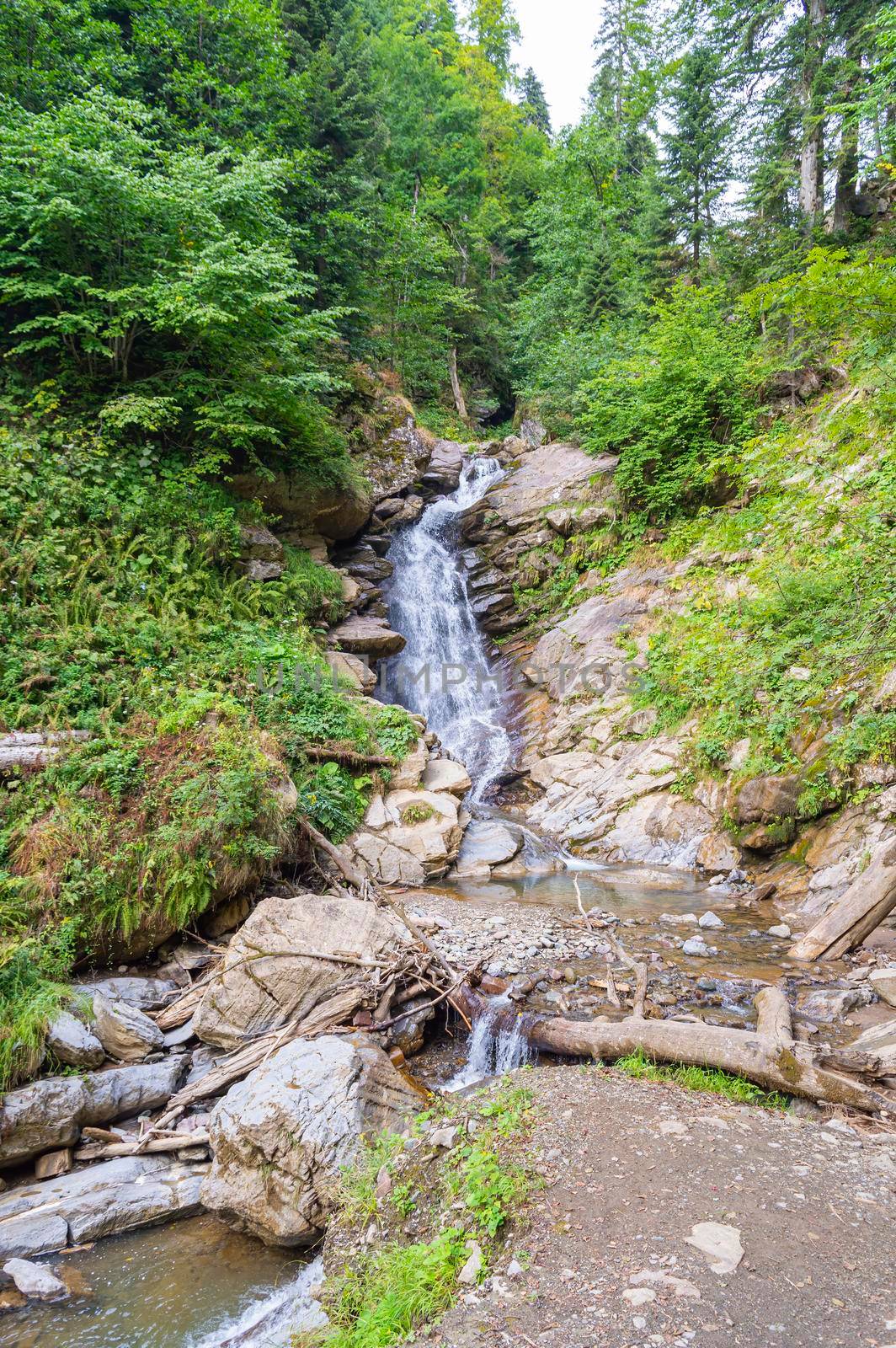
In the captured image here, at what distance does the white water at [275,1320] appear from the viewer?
10.8 ft

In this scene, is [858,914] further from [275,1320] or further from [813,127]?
[813,127]

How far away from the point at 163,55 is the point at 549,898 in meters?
18.0

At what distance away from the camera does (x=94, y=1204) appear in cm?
405

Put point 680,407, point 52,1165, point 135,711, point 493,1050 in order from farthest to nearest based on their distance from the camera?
1. point 680,407
2. point 135,711
3. point 493,1050
4. point 52,1165

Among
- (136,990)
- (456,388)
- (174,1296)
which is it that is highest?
(456,388)

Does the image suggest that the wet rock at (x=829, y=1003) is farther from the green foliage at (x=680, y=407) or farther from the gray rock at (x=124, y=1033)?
the green foliage at (x=680, y=407)

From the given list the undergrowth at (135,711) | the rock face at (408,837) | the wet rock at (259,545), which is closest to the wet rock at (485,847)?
the rock face at (408,837)

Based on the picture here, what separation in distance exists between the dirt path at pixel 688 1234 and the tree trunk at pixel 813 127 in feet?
62.5

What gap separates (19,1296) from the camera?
142 inches

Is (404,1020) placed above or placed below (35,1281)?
above

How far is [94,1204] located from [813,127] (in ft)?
75.0

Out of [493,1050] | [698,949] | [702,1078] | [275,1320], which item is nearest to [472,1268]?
[275,1320]

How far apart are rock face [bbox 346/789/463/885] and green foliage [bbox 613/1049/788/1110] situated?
178 inches

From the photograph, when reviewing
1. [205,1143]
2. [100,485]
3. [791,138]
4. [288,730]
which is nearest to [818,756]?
[288,730]
